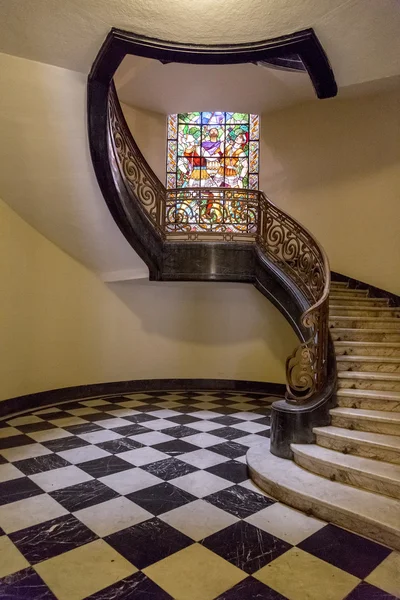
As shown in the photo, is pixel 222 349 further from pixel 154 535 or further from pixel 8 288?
pixel 154 535

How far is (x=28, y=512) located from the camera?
2.70 meters

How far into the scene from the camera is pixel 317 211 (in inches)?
267

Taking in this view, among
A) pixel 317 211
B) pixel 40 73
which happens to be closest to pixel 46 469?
pixel 40 73

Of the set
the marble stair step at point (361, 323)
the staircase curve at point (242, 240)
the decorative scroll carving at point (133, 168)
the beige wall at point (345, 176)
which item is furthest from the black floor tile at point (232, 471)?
the beige wall at point (345, 176)

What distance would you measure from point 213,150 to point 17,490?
6270 mm

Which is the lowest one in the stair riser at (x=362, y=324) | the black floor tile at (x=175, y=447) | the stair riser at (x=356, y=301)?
the black floor tile at (x=175, y=447)

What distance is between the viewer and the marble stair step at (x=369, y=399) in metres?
3.48

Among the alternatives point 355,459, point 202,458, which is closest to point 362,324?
point 355,459

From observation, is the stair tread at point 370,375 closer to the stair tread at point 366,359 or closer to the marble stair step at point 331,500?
the stair tread at point 366,359

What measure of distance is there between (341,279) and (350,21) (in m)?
4.35

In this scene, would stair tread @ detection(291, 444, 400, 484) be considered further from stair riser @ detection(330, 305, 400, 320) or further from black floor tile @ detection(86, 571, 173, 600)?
stair riser @ detection(330, 305, 400, 320)

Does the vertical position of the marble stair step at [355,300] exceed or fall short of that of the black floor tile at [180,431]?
it exceeds it

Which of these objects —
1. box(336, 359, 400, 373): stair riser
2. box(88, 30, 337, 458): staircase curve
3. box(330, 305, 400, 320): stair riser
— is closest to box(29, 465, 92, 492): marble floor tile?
box(88, 30, 337, 458): staircase curve

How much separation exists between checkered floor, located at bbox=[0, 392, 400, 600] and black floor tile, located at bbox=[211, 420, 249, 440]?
0.33ft
